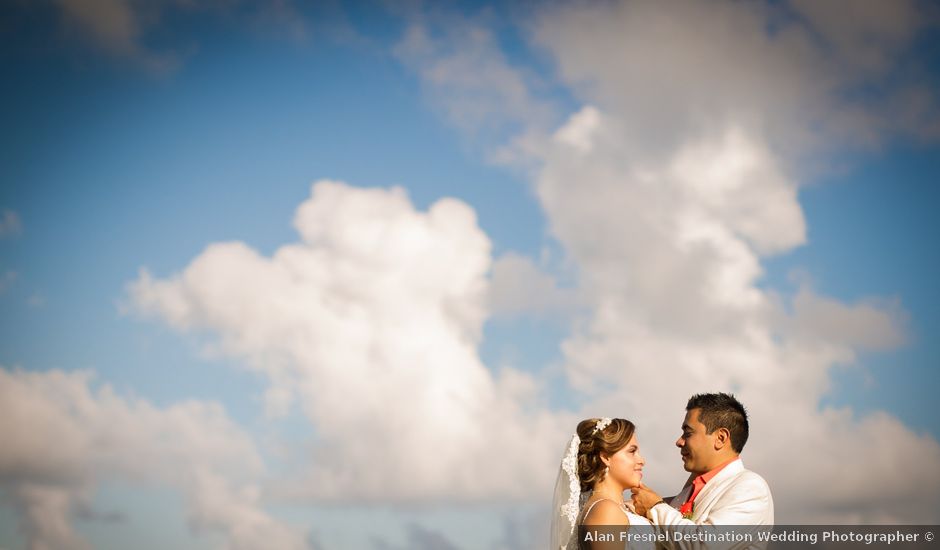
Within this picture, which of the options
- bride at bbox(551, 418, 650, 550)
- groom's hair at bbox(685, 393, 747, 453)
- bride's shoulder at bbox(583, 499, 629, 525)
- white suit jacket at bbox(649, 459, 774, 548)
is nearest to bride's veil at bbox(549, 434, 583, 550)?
bride at bbox(551, 418, 650, 550)

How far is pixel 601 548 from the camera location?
1092cm

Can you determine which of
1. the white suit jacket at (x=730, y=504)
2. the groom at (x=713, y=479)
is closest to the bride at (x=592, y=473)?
the groom at (x=713, y=479)

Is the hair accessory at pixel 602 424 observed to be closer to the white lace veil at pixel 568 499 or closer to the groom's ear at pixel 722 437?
the white lace veil at pixel 568 499

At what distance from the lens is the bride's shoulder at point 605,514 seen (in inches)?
434

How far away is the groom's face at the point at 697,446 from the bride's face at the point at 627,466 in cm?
71

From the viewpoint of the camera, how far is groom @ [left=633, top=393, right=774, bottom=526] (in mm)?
10766

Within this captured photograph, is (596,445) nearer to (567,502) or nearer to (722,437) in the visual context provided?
(567,502)

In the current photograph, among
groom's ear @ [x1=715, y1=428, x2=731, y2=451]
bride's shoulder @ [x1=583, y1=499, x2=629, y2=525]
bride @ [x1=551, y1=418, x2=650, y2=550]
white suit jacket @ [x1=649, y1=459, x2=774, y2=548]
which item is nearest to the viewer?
white suit jacket @ [x1=649, y1=459, x2=774, y2=548]

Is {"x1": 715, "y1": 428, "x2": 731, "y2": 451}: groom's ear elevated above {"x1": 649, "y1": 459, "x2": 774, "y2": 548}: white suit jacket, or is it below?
above

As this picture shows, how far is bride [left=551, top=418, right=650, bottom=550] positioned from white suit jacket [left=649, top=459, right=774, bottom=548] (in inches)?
30.1

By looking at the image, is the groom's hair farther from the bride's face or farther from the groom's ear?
the bride's face

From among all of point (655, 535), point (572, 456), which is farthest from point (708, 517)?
point (572, 456)

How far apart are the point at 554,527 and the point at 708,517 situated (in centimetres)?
266

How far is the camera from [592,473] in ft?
39.7
